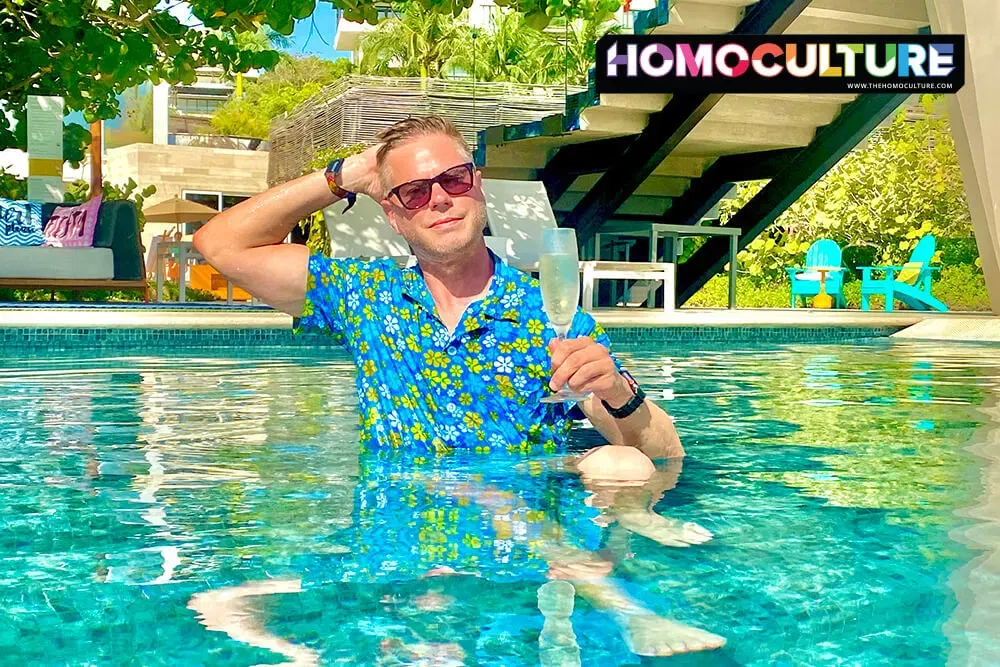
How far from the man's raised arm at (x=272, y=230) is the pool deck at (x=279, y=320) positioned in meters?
6.01

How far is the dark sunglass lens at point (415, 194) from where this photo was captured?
285 centimetres

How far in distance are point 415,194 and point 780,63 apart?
9.20 m

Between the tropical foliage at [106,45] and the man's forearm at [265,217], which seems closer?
the man's forearm at [265,217]

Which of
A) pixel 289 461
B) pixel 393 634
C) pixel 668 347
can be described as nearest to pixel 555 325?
pixel 393 634

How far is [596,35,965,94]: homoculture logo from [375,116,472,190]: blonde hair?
27.1ft

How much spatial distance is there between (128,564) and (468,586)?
2.18ft

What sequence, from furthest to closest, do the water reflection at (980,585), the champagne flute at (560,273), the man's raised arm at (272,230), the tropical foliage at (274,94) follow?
the tropical foliage at (274,94) < the man's raised arm at (272,230) < the champagne flute at (560,273) < the water reflection at (980,585)

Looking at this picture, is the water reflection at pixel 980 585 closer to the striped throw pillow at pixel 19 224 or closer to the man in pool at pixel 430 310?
the man in pool at pixel 430 310

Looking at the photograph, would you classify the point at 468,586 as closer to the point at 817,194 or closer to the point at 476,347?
the point at 476,347

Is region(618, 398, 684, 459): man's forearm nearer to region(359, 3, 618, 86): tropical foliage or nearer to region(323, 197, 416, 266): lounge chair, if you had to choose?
region(323, 197, 416, 266): lounge chair

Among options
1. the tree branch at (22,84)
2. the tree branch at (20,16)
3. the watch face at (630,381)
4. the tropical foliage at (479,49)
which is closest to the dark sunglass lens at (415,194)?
A: the watch face at (630,381)

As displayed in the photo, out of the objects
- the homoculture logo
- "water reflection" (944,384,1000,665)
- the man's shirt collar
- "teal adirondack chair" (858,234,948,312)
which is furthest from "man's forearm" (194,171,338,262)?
"teal adirondack chair" (858,234,948,312)

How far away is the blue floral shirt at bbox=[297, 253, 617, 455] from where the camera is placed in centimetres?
310

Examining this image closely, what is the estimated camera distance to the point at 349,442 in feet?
13.4
